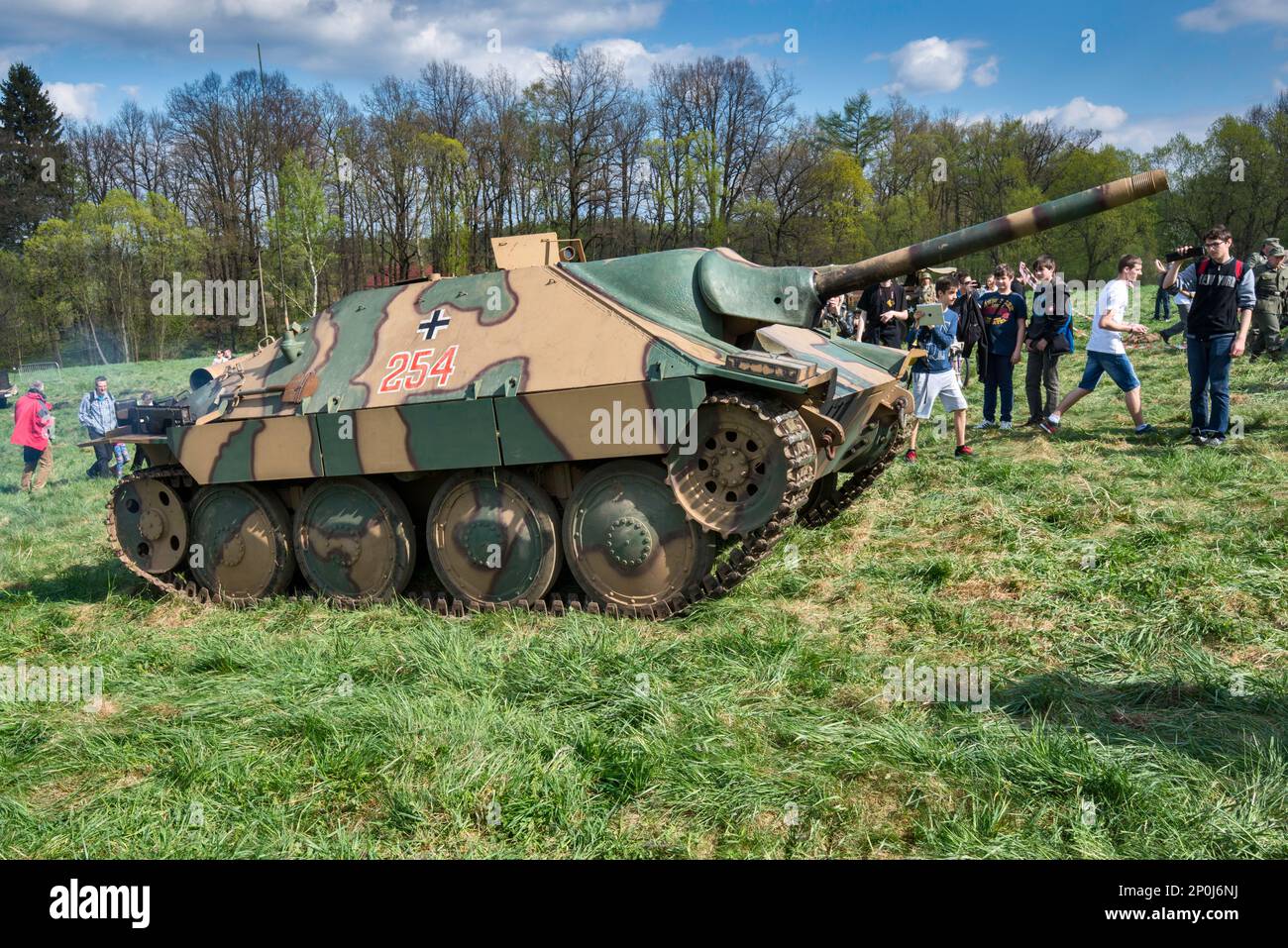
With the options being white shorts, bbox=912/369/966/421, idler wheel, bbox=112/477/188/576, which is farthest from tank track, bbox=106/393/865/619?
white shorts, bbox=912/369/966/421

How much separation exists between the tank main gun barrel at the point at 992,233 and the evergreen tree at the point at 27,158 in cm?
3721

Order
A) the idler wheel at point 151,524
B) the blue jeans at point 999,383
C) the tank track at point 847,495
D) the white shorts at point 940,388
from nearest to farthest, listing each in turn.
→ the idler wheel at point 151,524 → the tank track at point 847,495 → the white shorts at point 940,388 → the blue jeans at point 999,383

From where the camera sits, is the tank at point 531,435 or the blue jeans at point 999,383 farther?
the blue jeans at point 999,383

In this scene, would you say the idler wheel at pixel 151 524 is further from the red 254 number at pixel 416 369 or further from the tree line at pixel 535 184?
the tree line at pixel 535 184

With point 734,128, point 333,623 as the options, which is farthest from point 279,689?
point 734,128

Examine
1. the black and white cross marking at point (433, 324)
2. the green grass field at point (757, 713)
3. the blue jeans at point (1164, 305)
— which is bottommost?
the green grass field at point (757, 713)

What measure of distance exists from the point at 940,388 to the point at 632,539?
5202 mm

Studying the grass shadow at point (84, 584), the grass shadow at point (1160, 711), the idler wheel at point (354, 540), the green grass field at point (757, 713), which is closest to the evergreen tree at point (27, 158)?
the grass shadow at point (84, 584)

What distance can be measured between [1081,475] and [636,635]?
5.41 metres

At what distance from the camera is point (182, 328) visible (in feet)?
135

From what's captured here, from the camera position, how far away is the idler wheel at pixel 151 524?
8953mm

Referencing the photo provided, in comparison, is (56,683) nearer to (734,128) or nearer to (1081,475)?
(1081,475)

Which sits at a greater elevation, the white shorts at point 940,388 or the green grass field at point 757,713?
the white shorts at point 940,388

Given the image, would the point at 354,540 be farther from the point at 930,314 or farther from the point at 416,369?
the point at 930,314
